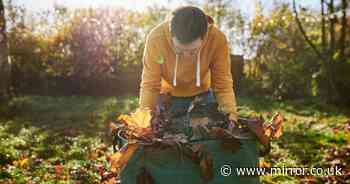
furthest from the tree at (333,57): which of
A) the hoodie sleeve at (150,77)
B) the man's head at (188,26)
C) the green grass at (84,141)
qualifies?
the man's head at (188,26)

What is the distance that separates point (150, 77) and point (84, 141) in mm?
3713

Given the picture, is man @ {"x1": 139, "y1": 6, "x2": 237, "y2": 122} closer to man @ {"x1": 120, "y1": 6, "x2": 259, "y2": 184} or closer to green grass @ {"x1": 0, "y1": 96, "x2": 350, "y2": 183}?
man @ {"x1": 120, "y1": 6, "x2": 259, "y2": 184}

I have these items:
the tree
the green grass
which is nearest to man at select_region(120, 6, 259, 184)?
the green grass

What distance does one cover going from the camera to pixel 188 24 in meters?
2.51

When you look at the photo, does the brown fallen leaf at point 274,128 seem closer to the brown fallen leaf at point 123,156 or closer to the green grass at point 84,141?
the brown fallen leaf at point 123,156

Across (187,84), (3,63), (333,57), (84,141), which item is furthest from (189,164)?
(333,57)

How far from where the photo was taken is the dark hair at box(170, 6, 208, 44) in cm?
250

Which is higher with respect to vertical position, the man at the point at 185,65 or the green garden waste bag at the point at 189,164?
the man at the point at 185,65

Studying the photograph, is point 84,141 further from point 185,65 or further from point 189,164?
point 189,164

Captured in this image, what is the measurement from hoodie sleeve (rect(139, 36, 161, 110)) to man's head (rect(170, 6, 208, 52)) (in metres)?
0.45

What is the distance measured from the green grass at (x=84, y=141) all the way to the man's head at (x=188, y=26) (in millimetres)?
960

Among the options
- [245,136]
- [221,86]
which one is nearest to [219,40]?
[221,86]

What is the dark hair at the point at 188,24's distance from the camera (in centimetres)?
250

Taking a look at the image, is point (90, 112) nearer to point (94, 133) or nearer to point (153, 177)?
point (94, 133)
